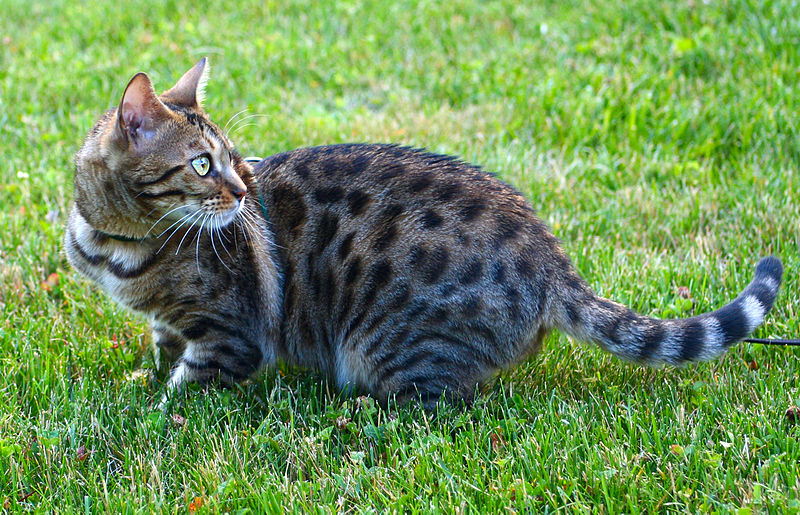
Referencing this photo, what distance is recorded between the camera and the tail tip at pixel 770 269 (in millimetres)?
3160

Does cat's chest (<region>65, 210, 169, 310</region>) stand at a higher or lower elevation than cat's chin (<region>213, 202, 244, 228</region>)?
lower

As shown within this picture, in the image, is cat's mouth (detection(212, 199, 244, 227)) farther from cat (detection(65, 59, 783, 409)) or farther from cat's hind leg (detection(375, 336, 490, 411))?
cat's hind leg (detection(375, 336, 490, 411))

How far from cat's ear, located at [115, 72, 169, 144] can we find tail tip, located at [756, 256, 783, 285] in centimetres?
248

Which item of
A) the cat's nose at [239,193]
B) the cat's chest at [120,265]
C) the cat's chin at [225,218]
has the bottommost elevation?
the cat's chest at [120,265]

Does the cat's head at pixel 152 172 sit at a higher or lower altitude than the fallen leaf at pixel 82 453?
higher

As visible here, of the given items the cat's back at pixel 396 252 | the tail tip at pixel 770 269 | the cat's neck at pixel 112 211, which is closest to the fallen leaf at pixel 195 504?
Result: the cat's back at pixel 396 252

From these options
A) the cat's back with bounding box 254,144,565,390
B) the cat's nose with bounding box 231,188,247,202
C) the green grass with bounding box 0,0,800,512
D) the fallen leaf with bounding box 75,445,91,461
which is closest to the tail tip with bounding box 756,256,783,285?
the green grass with bounding box 0,0,800,512

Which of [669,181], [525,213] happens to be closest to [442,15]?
[669,181]

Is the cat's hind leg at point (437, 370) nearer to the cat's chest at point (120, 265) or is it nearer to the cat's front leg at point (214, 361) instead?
the cat's front leg at point (214, 361)

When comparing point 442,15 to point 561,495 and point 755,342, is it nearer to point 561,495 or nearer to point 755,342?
point 755,342

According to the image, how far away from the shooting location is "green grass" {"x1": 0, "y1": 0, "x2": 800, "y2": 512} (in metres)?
2.77

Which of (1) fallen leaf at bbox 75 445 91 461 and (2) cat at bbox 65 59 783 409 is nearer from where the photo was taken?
(1) fallen leaf at bbox 75 445 91 461

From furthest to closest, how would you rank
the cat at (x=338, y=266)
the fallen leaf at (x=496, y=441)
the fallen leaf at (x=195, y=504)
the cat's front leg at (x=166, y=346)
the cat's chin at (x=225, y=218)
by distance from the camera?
1. the cat's front leg at (x=166, y=346)
2. the cat's chin at (x=225, y=218)
3. the cat at (x=338, y=266)
4. the fallen leaf at (x=496, y=441)
5. the fallen leaf at (x=195, y=504)

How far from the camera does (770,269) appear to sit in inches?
125
